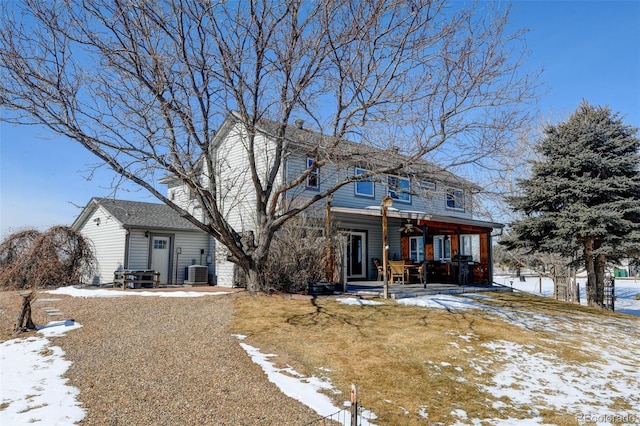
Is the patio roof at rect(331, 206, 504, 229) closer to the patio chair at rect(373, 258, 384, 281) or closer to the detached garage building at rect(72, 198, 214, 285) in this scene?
the patio chair at rect(373, 258, 384, 281)

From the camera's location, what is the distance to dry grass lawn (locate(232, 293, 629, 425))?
4.92m

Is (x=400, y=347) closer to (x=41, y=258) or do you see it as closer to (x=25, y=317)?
(x=25, y=317)

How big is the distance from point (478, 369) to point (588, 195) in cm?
1148

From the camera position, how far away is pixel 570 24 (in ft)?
33.7

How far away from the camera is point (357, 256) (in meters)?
17.9

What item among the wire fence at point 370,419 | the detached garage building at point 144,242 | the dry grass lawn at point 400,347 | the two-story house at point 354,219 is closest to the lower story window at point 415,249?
the two-story house at point 354,219

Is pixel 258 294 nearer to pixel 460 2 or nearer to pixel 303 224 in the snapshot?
pixel 303 224

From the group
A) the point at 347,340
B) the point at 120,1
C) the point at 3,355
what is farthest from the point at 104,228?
the point at 347,340

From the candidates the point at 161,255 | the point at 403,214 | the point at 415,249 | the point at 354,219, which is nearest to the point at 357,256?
the point at 354,219

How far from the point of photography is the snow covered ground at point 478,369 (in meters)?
4.26

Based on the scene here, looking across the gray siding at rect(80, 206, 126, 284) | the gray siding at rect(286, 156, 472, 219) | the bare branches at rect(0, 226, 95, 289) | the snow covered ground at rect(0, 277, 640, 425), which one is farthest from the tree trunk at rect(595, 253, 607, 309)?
the bare branches at rect(0, 226, 95, 289)

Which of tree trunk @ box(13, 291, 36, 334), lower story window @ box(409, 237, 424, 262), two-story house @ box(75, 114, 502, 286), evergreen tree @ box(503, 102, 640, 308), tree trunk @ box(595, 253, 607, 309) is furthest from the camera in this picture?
lower story window @ box(409, 237, 424, 262)

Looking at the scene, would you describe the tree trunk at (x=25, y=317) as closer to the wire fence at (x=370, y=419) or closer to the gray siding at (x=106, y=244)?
the wire fence at (x=370, y=419)

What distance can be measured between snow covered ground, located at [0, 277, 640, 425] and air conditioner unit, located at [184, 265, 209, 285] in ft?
30.5
